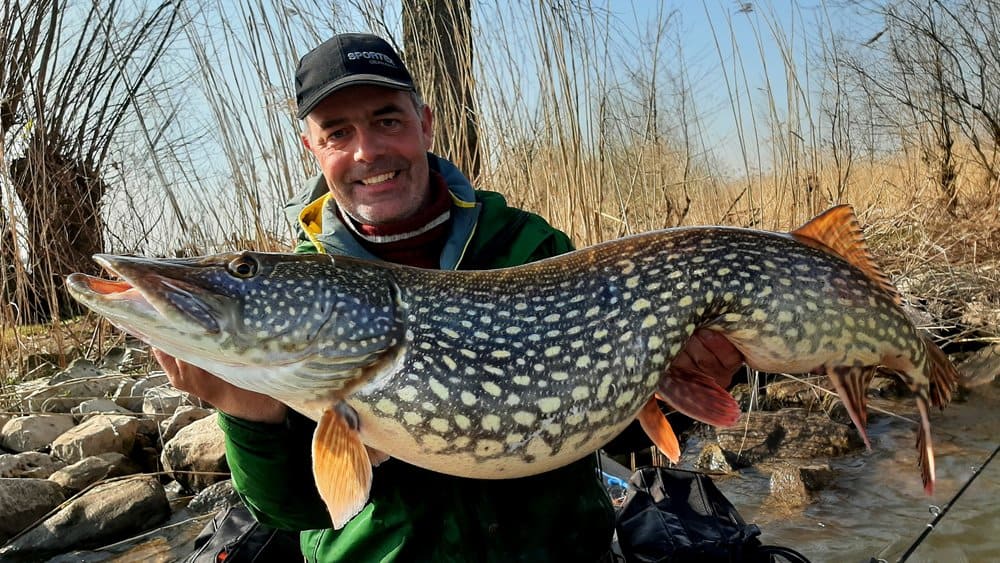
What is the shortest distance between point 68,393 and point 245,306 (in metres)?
4.15

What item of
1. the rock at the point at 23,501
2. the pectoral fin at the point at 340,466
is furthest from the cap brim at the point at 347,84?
the rock at the point at 23,501

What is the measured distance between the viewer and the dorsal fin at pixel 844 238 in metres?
1.75

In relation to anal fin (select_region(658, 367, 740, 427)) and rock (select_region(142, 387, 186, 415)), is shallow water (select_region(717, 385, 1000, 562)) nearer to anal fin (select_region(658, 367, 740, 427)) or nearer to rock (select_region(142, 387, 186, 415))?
anal fin (select_region(658, 367, 740, 427))

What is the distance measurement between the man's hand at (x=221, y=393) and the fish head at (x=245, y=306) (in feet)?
0.71

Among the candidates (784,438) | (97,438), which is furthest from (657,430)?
(97,438)

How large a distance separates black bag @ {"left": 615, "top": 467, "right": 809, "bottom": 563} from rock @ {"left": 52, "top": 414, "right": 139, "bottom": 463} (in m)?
3.19

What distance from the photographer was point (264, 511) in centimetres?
182

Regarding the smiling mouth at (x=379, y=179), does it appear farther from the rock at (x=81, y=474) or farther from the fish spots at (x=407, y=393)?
the rock at (x=81, y=474)

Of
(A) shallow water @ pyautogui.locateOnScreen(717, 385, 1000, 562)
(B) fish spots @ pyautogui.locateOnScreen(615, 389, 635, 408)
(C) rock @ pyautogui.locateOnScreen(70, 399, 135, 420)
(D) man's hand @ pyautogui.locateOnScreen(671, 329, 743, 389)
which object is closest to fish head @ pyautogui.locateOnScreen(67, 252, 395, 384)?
(B) fish spots @ pyautogui.locateOnScreen(615, 389, 635, 408)

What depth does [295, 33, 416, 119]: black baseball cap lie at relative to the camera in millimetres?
2074

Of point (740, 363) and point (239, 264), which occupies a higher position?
point (239, 264)

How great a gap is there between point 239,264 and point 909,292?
15.3 feet

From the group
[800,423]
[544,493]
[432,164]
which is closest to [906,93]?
[800,423]

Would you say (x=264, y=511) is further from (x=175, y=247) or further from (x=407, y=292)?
(x=175, y=247)
